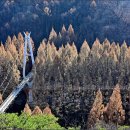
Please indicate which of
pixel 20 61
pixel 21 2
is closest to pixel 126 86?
pixel 20 61

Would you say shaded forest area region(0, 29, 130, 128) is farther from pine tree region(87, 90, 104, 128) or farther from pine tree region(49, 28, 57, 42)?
pine tree region(49, 28, 57, 42)

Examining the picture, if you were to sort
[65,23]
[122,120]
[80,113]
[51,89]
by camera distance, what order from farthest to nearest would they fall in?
1. [65,23]
2. [51,89]
3. [80,113]
4. [122,120]

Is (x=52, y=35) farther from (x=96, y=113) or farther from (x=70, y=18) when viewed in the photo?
(x=96, y=113)

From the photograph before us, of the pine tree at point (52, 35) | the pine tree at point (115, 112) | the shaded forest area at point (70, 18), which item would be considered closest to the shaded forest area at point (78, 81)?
the pine tree at point (115, 112)

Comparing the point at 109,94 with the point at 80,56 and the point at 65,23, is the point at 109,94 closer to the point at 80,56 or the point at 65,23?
the point at 80,56

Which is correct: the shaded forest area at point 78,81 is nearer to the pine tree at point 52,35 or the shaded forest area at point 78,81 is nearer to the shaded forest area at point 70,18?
the pine tree at point 52,35

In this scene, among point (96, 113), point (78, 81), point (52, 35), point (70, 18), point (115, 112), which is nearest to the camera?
point (115, 112)

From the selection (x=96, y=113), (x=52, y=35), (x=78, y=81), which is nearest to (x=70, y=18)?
(x=52, y=35)

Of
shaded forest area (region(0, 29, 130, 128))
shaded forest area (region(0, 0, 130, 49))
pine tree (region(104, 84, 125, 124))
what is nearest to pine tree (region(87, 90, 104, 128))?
shaded forest area (region(0, 29, 130, 128))
